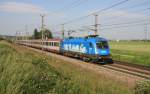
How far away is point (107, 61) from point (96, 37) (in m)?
3.06

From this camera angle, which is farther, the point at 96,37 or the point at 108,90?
the point at 96,37

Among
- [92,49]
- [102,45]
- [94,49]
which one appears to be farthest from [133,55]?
[94,49]

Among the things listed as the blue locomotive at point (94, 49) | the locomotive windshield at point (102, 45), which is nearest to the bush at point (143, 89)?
the blue locomotive at point (94, 49)

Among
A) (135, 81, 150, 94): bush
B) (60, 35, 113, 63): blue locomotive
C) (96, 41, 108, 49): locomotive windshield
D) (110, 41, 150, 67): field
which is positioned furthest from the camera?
(110, 41, 150, 67): field

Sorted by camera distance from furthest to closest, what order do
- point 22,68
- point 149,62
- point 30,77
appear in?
point 149,62
point 22,68
point 30,77

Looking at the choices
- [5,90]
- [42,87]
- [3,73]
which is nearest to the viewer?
[5,90]

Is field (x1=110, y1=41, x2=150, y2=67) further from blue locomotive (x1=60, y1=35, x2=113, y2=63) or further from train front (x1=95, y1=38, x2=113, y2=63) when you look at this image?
train front (x1=95, y1=38, x2=113, y2=63)

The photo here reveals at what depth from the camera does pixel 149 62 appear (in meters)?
32.0

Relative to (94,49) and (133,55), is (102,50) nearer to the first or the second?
(94,49)

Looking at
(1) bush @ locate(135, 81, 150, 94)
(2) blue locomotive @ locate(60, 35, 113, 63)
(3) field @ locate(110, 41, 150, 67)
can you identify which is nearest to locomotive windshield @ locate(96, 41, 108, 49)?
(2) blue locomotive @ locate(60, 35, 113, 63)

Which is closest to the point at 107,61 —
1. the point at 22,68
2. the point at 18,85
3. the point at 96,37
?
the point at 96,37

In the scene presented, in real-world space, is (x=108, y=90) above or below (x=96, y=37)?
below

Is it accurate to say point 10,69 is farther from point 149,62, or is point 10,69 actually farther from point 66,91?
point 149,62

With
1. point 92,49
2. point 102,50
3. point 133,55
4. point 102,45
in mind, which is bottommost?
point 133,55
